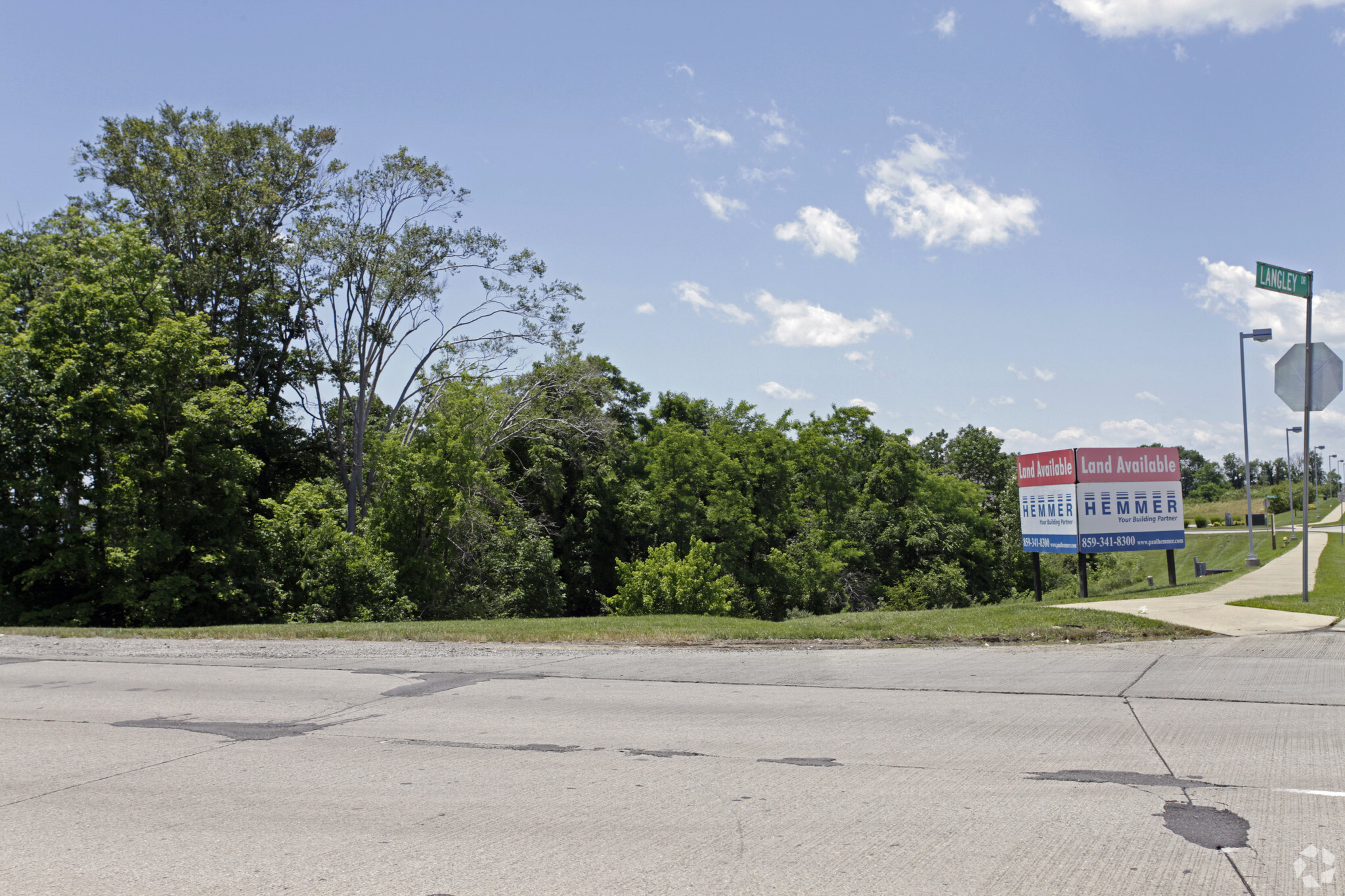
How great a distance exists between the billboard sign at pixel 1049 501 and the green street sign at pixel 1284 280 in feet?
21.4

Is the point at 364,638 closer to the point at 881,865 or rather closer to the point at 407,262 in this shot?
the point at 881,865

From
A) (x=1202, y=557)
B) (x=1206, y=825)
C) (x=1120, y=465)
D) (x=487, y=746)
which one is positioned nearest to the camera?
(x=1206, y=825)

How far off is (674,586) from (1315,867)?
3045 cm

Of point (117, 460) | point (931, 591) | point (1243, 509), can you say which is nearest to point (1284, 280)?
point (117, 460)

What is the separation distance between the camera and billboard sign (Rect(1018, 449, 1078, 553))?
805 inches

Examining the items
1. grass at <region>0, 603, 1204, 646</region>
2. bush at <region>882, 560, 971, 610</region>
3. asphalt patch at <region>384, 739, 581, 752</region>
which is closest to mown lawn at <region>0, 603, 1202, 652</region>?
grass at <region>0, 603, 1204, 646</region>

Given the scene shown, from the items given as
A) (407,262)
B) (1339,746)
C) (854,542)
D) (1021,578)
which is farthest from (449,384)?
(1021,578)

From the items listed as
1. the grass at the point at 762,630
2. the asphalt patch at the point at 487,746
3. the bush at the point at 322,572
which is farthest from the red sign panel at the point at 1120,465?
the bush at the point at 322,572

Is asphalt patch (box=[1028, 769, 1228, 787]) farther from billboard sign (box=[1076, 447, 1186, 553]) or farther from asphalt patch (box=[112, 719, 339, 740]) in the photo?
billboard sign (box=[1076, 447, 1186, 553])

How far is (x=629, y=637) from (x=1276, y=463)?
202m

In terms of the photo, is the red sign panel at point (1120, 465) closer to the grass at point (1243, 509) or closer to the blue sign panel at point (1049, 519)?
the blue sign panel at point (1049, 519)

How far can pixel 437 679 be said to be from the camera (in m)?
11.4

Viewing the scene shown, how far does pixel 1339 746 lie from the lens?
6738mm

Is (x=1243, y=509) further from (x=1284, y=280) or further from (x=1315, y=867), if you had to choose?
(x=1315, y=867)
